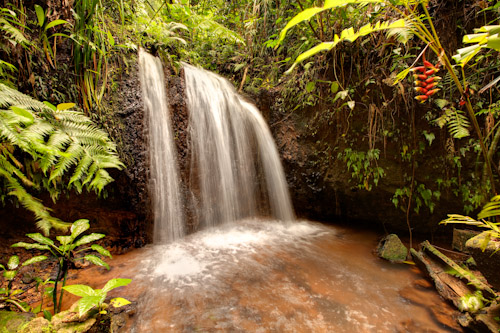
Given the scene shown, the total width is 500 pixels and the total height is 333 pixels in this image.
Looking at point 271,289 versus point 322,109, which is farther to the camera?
point 322,109

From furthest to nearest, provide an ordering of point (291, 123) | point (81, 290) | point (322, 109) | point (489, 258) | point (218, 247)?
point (291, 123), point (322, 109), point (218, 247), point (489, 258), point (81, 290)

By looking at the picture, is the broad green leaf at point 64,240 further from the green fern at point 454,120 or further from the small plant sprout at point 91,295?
the green fern at point 454,120

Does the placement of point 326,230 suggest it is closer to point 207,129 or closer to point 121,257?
point 207,129

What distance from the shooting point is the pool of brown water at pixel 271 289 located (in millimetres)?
1729

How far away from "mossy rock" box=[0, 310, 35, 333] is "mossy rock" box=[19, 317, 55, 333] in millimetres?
71

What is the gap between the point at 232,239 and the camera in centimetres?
348

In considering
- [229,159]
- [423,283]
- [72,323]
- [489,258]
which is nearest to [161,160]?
[229,159]

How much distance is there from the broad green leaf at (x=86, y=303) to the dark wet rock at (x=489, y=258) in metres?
2.61

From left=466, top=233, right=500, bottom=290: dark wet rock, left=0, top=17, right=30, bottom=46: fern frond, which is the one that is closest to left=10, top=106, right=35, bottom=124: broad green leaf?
left=0, top=17, right=30, bottom=46: fern frond

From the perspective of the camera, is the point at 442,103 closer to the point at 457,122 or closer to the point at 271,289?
the point at 457,122

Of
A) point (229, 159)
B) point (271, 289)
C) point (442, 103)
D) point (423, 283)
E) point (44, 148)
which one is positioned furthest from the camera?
point (229, 159)

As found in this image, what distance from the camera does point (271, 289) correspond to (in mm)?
2158

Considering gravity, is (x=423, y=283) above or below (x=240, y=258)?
below

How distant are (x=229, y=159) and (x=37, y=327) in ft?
10.9
